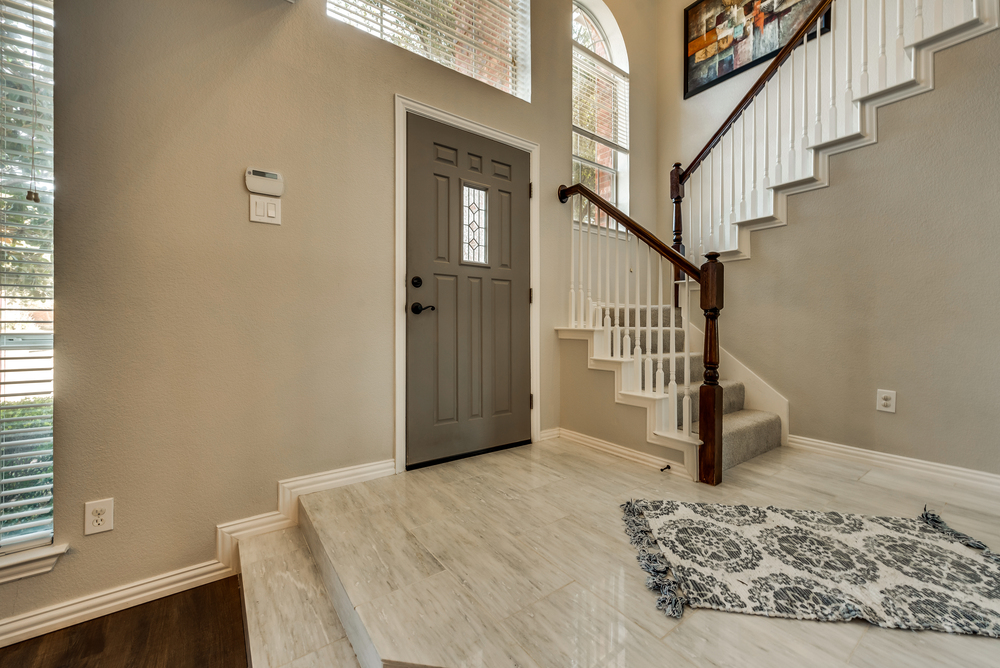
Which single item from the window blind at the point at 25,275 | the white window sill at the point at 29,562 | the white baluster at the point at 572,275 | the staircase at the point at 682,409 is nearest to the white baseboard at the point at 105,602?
the white window sill at the point at 29,562

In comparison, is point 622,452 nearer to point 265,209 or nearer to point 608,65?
point 265,209

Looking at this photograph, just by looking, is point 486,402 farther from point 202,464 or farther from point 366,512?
point 202,464

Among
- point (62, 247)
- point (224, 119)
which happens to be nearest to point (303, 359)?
point (62, 247)

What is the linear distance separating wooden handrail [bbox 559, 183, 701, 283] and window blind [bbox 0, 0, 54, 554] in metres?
2.51

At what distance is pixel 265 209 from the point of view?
1.81 meters

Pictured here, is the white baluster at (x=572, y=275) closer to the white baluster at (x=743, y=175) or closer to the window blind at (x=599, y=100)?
the window blind at (x=599, y=100)

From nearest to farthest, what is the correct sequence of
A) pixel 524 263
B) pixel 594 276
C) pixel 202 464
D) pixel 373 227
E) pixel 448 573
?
pixel 448 573 → pixel 202 464 → pixel 373 227 → pixel 524 263 → pixel 594 276

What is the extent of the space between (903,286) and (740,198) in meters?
1.10

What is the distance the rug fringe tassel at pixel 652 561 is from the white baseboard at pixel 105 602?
1.63 m

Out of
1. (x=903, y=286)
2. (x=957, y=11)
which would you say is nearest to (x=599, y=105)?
(x=957, y=11)

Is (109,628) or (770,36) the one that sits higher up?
(770,36)

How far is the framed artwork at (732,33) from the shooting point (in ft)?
10.1

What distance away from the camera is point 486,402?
2.54 m

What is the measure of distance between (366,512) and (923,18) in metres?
3.69
